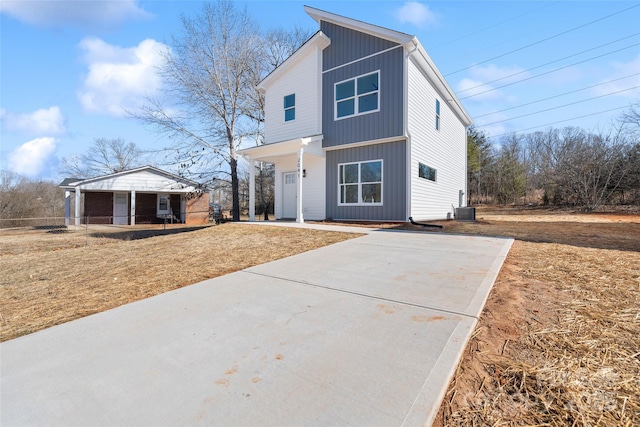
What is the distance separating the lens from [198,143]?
18.1m

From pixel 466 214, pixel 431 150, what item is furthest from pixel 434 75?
pixel 466 214

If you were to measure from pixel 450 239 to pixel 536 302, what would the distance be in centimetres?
359

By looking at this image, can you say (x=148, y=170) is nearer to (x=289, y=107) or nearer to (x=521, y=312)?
(x=289, y=107)

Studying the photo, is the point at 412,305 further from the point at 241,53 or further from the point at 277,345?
the point at 241,53

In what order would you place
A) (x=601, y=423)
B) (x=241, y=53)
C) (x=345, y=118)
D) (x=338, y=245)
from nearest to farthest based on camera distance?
(x=601, y=423)
(x=338, y=245)
(x=345, y=118)
(x=241, y=53)

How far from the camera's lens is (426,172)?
1152 cm

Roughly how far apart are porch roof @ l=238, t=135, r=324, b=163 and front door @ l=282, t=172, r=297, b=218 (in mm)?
1151

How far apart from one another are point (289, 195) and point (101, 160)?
3578cm

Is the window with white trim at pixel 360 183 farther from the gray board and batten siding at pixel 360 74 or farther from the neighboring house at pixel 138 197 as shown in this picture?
the neighboring house at pixel 138 197

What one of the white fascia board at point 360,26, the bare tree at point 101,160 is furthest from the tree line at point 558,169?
the bare tree at point 101,160

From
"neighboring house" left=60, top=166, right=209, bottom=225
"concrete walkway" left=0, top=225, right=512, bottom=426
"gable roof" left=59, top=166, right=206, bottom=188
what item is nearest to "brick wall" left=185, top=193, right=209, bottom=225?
"neighboring house" left=60, top=166, right=209, bottom=225

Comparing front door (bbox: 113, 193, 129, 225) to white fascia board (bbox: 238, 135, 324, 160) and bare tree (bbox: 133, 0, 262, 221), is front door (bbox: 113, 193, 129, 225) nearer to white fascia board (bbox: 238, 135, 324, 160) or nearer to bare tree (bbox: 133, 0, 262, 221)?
bare tree (bbox: 133, 0, 262, 221)

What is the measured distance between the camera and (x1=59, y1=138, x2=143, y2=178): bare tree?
35.8 meters

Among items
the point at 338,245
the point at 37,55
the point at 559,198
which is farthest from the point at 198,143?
the point at 559,198
